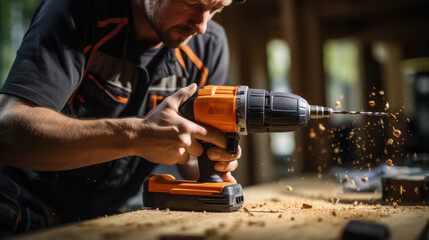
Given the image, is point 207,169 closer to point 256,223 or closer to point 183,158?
point 183,158

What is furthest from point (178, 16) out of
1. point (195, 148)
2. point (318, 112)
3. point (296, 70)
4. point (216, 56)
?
point (296, 70)

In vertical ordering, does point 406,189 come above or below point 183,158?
below

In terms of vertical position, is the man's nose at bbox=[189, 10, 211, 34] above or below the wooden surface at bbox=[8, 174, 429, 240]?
above

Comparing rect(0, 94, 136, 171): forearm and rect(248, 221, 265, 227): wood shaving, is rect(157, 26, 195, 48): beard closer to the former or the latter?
rect(0, 94, 136, 171): forearm

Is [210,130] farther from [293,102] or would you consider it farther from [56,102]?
[56,102]

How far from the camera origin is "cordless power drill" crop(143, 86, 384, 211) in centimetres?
114

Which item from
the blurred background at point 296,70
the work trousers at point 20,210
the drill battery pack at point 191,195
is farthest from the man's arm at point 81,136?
the blurred background at point 296,70

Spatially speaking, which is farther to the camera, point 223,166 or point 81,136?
point 223,166

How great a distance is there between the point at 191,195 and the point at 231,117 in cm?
31

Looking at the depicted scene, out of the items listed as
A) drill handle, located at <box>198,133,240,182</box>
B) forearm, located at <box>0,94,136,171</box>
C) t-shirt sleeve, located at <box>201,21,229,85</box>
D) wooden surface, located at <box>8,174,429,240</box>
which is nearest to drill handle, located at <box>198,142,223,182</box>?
drill handle, located at <box>198,133,240,182</box>

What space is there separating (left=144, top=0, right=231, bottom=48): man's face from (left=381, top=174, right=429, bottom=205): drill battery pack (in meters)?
0.97

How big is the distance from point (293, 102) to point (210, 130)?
0.98 feet

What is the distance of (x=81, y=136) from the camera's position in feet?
3.36

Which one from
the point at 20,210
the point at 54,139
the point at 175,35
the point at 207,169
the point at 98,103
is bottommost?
the point at 20,210
